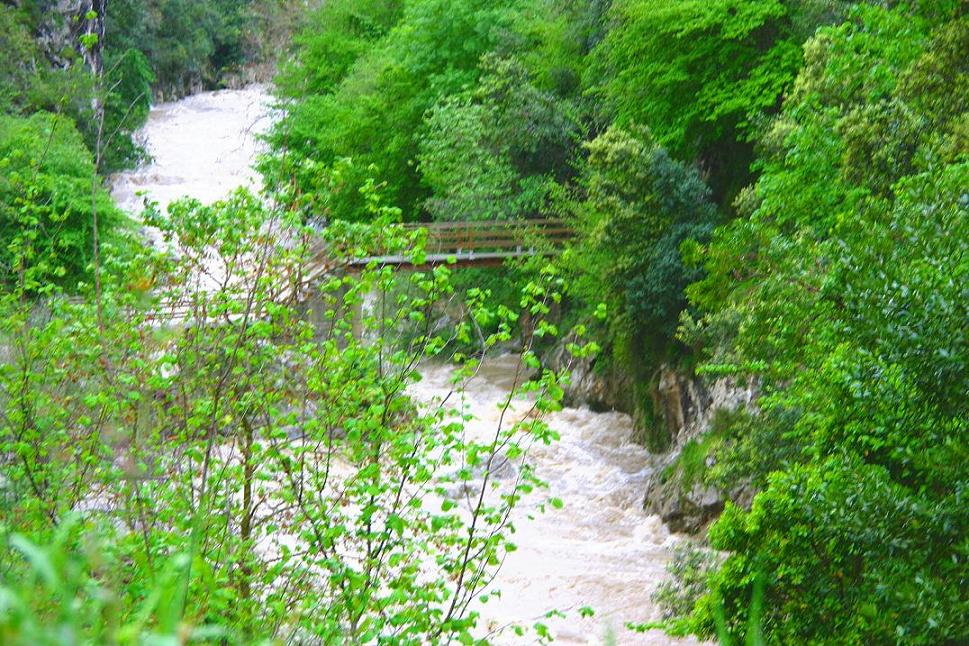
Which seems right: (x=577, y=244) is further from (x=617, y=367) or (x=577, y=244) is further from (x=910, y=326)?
(x=910, y=326)

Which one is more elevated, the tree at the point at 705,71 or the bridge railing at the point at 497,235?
the tree at the point at 705,71

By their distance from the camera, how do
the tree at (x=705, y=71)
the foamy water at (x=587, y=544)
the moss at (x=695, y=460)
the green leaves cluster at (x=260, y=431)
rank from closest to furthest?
1. the green leaves cluster at (x=260, y=431)
2. the foamy water at (x=587, y=544)
3. the moss at (x=695, y=460)
4. the tree at (x=705, y=71)

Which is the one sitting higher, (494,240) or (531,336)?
(494,240)

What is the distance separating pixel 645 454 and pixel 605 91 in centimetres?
856

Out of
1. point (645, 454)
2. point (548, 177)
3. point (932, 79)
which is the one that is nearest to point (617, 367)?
point (645, 454)

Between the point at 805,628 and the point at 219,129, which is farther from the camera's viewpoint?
the point at 219,129

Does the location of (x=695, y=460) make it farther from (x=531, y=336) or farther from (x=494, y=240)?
(x=494, y=240)

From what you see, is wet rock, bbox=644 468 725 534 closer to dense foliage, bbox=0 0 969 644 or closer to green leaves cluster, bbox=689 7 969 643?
dense foliage, bbox=0 0 969 644

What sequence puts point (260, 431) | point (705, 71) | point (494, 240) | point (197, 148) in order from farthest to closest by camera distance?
point (197, 148) < point (494, 240) < point (705, 71) < point (260, 431)

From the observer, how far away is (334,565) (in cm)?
578

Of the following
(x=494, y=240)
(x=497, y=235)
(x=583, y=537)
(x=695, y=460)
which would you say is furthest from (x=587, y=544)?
(x=497, y=235)

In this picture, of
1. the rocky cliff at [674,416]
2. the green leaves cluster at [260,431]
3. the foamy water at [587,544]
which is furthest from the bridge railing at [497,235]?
the green leaves cluster at [260,431]

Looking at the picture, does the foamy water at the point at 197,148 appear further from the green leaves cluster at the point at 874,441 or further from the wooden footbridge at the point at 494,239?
the green leaves cluster at the point at 874,441

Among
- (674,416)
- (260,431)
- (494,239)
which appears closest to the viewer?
(260,431)
